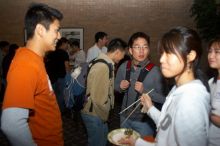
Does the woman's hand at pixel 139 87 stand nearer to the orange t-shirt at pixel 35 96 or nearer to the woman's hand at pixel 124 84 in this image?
the woman's hand at pixel 124 84

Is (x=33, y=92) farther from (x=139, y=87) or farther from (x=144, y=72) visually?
(x=144, y=72)

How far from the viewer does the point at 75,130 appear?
16.5 ft

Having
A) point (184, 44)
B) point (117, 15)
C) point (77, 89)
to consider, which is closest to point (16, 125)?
point (184, 44)

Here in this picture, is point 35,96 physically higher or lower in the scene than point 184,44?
lower

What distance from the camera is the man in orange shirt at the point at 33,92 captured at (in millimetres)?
1506

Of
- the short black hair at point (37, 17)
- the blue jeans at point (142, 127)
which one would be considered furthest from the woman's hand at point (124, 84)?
the short black hair at point (37, 17)

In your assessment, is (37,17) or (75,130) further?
(75,130)

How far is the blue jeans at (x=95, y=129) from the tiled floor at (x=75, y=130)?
1146 millimetres

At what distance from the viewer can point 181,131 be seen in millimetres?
1270

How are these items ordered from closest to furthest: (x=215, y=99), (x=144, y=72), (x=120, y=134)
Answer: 1. (x=215, y=99)
2. (x=120, y=134)
3. (x=144, y=72)

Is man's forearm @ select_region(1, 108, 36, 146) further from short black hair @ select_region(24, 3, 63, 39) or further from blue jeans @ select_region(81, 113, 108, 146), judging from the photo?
blue jeans @ select_region(81, 113, 108, 146)

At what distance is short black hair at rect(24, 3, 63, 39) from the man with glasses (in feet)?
4.51

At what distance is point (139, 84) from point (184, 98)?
155 centimetres

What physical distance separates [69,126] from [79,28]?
387cm
